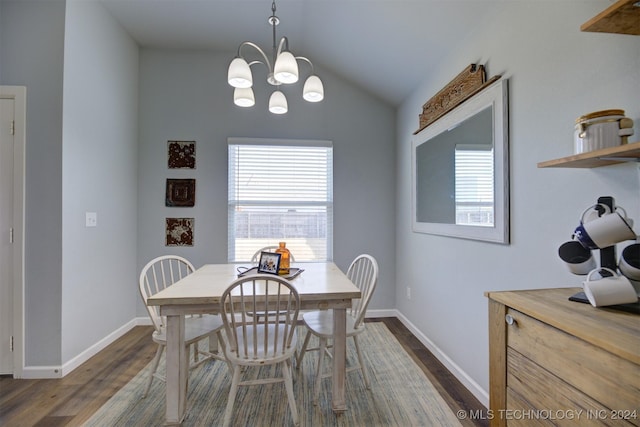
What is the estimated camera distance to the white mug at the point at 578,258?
1.08 metres

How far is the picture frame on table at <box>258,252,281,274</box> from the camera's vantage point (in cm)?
209

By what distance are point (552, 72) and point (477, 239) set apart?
100cm

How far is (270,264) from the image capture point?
2.11 meters

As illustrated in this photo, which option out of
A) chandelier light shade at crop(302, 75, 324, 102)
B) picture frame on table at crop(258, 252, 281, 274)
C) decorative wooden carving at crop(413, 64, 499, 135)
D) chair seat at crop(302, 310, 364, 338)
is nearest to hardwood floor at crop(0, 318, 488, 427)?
chair seat at crop(302, 310, 364, 338)

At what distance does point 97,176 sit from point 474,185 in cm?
307

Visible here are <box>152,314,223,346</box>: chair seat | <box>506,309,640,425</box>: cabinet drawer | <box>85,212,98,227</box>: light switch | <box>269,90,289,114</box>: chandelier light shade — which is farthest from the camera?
<box>85,212,98,227</box>: light switch

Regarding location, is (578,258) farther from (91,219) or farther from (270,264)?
(91,219)

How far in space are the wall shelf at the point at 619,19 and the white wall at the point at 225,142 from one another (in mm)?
2674

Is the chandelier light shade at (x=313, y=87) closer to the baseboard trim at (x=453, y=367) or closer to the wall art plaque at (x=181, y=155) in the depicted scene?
the wall art plaque at (x=181, y=155)

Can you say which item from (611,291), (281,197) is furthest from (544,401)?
(281,197)

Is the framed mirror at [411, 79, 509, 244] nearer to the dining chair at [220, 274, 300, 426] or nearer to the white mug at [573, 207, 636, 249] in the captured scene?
the white mug at [573, 207, 636, 249]

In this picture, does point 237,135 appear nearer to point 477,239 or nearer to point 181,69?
point 181,69

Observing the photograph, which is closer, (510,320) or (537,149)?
(510,320)

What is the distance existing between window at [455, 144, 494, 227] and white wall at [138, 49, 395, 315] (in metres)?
1.43
